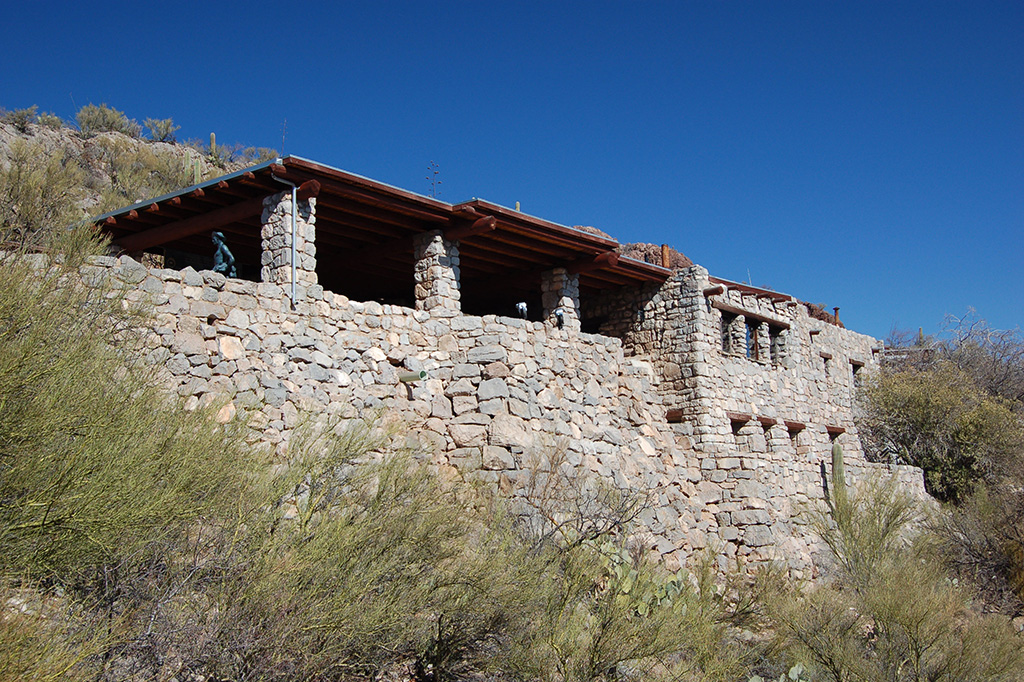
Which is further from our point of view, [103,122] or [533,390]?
[103,122]

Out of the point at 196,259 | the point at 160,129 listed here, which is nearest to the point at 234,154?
the point at 160,129

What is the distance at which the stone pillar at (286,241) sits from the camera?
1073cm

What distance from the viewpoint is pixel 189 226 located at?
1214 cm

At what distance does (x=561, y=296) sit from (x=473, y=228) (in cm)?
256

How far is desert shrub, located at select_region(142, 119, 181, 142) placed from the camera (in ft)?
92.2

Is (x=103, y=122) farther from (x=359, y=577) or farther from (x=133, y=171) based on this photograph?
(x=359, y=577)

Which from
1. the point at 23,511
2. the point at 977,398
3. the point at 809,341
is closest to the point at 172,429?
the point at 23,511

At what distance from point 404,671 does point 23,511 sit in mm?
3510

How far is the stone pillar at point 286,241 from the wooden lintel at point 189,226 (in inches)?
15.9

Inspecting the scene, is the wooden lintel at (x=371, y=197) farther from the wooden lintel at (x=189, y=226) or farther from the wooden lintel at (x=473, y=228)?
the wooden lintel at (x=189, y=226)

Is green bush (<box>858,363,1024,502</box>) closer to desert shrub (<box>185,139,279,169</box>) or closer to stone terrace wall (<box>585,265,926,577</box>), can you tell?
stone terrace wall (<box>585,265,926,577</box>)

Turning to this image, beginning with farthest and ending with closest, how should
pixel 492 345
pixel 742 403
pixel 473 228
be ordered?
A: pixel 742 403 → pixel 473 228 → pixel 492 345

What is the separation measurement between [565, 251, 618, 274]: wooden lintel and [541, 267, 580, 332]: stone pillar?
128 millimetres

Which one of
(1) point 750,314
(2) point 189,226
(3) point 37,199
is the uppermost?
(3) point 37,199
